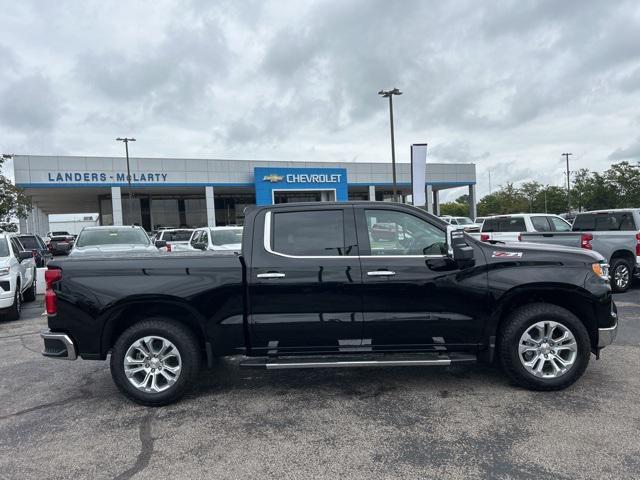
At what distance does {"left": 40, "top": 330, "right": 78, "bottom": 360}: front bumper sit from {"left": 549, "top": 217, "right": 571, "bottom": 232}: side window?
11349 millimetres

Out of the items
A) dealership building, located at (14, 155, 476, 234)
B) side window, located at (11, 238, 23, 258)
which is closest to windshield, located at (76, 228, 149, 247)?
side window, located at (11, 238, 23, 258)

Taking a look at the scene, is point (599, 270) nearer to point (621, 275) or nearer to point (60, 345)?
point (60, 345)

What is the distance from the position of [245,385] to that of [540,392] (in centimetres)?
295

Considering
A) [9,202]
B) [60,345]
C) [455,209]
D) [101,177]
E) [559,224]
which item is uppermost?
[101,177]

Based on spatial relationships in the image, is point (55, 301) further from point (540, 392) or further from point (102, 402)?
point (540, 392)

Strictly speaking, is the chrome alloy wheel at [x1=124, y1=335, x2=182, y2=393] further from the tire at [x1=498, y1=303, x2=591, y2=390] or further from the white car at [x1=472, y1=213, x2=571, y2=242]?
the white car at [x1=472, y1=213, x2=571, y2=242]

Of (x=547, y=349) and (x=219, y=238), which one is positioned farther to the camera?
(x=219, y=238)

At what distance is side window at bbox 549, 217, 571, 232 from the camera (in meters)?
11.9

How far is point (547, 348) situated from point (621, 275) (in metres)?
6.97

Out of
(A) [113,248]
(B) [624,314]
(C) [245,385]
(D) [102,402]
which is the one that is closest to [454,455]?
(C) [245,385]

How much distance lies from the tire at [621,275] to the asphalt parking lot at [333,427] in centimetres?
520

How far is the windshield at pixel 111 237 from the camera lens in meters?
11.5

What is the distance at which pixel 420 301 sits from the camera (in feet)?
14.3

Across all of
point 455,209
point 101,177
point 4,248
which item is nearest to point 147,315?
point 4,248
